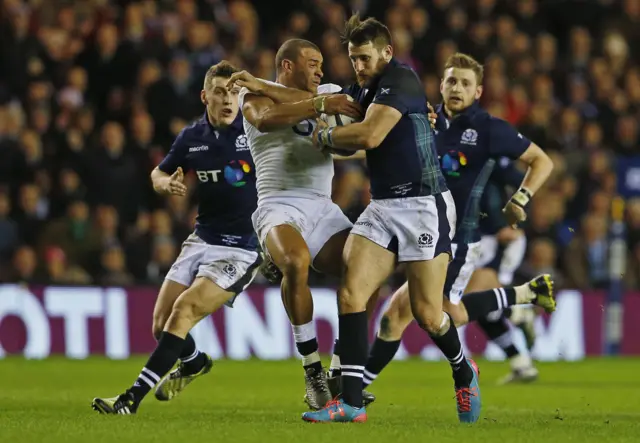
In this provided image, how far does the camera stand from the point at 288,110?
8.78 meters

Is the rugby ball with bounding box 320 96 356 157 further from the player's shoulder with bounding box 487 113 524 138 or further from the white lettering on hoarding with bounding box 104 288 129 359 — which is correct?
the white lettering on hoarding with bounding box 104 288 129 359

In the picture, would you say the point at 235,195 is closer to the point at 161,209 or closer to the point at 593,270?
the point at 161,209

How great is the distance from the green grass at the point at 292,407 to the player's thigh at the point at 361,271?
768 millimetres

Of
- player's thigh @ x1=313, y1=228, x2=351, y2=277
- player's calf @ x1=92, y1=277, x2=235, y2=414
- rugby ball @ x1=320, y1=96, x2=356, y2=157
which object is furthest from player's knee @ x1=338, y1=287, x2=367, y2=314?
player's calf @ x1=92, y1=277, x2=235, y2=414

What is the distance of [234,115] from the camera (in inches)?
409

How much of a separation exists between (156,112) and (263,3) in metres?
3.66

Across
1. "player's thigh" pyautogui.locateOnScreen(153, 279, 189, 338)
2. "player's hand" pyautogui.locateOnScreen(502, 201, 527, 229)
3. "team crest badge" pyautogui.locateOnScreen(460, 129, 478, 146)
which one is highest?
"team crest badge" pyautogui.locateOnScreen(460, 129, 478, 146)

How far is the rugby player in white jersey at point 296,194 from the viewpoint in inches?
355

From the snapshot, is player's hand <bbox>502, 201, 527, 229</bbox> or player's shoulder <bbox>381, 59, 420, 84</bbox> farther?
player's hand <bbox>502, 201, 527, 229</bbox>

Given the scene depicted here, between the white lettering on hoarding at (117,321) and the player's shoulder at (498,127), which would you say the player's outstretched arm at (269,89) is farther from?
the white lettering on hoarding at (117,321)

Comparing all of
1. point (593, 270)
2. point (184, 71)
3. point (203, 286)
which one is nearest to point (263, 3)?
point (184, 71)

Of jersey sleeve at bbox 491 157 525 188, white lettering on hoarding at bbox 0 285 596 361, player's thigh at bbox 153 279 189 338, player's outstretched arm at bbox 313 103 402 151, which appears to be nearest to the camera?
player's outstretched arm at bbox 313 103 402 151

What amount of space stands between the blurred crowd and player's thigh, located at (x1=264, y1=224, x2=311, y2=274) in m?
7.82

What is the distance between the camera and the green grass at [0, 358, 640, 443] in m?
7.77
